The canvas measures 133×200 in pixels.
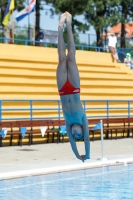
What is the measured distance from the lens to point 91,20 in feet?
134

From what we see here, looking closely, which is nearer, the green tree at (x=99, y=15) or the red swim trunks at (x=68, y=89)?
the red swim trunks at (x=68, y=89)

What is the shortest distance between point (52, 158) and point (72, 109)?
9800 mm

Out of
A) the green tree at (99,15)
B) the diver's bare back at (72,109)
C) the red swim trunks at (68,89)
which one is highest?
the green tree at (99,15)

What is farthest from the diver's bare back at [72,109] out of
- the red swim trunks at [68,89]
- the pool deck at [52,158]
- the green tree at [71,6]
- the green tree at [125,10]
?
the green tree at [125,10]

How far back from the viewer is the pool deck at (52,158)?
50.5 feet

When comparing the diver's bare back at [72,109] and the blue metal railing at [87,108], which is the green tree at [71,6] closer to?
the blue metal railing at [87,108]

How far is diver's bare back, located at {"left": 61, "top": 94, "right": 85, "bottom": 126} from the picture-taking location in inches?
353

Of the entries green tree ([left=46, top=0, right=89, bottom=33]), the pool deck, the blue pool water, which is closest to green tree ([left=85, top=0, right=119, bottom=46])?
green tree ([left=46, top=0, right=89, bottom=33])

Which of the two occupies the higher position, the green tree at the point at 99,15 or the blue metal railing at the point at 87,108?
the green tree at the point at 99,15

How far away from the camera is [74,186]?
1312cm

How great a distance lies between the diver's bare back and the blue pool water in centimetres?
273

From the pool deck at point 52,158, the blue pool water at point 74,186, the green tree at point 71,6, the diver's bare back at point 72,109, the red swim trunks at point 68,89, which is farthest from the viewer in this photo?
the green tree at point 71,6

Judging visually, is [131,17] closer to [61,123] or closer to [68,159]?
[61,123]

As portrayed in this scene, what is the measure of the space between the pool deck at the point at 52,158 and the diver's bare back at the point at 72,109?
524cm
